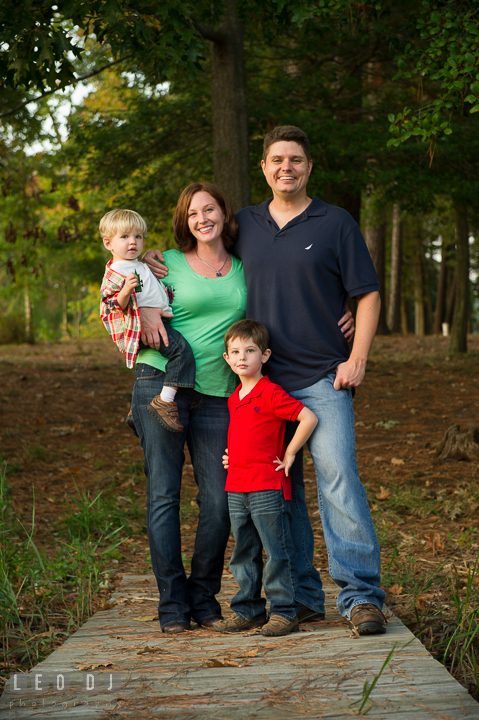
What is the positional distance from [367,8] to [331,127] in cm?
311

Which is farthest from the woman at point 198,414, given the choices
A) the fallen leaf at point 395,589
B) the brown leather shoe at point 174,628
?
the fallen leaf at point 395,589

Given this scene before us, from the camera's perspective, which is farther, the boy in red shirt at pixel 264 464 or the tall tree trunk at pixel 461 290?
the tall tree trunk at pixel 461 290

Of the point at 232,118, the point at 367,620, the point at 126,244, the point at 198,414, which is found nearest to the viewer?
the point at 367,620

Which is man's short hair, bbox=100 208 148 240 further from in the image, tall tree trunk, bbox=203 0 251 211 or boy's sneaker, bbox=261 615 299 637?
tall tree trunk, bbox=203 0 251 211

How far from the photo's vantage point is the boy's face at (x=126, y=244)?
3543 millimetres

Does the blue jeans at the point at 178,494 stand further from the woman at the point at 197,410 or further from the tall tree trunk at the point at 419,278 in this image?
the tall tree trunk at the point at 419,278

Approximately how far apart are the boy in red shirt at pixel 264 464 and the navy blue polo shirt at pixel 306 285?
0.44 feet

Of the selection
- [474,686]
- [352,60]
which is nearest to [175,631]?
[474,686]

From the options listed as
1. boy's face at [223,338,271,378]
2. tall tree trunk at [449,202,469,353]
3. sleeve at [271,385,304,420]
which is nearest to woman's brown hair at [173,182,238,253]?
boy's face at [223,338,271,378]

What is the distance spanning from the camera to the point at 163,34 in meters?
6.07

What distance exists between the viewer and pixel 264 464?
339 centimetres

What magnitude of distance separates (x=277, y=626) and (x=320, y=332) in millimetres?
1439

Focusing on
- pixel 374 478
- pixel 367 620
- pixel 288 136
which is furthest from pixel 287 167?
pixel 374 478

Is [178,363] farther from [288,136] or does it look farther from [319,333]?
[288,136]
